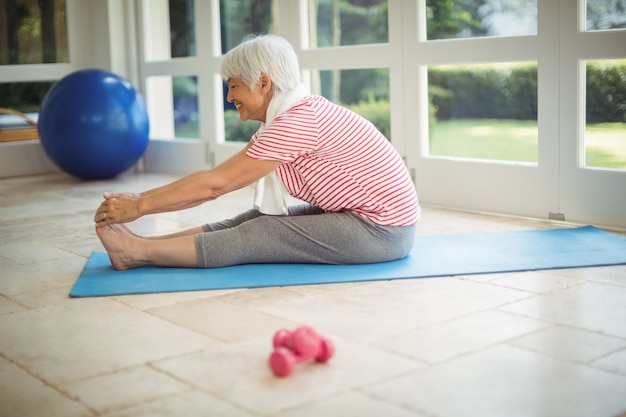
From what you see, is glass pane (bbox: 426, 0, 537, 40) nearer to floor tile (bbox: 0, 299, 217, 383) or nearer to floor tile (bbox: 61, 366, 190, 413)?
floor tile (bbox: 0, 299, 217, 383)

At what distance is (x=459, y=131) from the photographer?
493 cm

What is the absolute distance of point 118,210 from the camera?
300 cm

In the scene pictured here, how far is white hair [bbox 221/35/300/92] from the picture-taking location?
3.06m

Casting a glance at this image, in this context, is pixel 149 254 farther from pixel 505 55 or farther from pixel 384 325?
pixel 505 55

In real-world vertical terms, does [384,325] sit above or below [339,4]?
below

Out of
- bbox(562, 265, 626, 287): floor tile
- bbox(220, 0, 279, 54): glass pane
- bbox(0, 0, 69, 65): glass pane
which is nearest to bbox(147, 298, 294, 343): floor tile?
bbox(562, 265, 626, 287): floor tile

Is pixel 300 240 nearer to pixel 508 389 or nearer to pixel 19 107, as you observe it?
pixel 508 389

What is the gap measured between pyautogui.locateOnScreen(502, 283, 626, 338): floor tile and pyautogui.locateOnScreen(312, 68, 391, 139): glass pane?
2696mm

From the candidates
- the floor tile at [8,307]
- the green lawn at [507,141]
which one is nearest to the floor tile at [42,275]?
the floor tile at [8,307]

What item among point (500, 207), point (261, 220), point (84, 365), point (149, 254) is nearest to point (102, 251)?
point (149, 254)

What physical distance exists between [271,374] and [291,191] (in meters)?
1.17

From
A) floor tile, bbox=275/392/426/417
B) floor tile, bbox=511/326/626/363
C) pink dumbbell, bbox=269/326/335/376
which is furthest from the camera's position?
floor tile, bbox=511/326/626/363

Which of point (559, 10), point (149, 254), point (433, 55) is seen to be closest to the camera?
point (149, 254)

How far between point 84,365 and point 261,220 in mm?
1042
